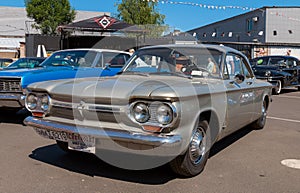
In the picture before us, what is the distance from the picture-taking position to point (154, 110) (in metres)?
3.47

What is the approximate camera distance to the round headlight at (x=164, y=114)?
3.43 m

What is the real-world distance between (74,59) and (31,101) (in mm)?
3640

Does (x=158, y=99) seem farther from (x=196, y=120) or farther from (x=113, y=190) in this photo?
(x=113, y=190)

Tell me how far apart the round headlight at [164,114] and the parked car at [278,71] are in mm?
10717

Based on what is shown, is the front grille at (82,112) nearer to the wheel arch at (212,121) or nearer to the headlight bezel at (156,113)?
the headlight bezel at (156,113)

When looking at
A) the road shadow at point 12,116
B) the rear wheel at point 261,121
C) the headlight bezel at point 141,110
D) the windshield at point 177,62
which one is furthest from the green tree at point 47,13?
the headlight bezel at point 141,110

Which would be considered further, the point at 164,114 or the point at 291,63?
the point at 291,63

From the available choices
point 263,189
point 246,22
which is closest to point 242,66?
point 263,189

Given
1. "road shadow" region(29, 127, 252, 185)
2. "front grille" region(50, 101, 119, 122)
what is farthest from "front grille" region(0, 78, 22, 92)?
"front grille" region(50, 101, 119, 122)

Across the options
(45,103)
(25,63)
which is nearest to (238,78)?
(45,103)

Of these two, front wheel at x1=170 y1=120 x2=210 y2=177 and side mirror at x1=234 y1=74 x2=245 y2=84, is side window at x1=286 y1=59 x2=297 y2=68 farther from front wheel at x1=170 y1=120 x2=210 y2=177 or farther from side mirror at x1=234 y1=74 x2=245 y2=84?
front wheel at x1=170 y1=120 x2=210 y2=177

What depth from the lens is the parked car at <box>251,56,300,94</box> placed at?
1378cm

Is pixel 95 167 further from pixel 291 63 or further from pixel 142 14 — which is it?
pixel 142 14

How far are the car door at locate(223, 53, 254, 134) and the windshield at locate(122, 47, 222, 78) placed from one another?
22 centimetres
